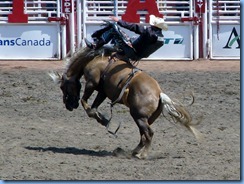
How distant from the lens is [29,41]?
15609 mm

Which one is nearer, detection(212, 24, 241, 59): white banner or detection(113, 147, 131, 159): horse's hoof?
detection(113, 147, 131, 159): horse's hoof

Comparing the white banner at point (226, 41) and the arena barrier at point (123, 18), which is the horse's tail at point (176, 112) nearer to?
the arena barrier at point (123, 18)

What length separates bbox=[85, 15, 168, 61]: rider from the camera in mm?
8414

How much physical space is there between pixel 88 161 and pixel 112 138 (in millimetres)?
1357

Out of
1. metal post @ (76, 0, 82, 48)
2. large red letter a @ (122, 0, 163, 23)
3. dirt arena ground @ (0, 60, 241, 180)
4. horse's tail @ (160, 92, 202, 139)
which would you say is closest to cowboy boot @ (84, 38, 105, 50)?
horse's tail @ (160, 92, 202, 139)

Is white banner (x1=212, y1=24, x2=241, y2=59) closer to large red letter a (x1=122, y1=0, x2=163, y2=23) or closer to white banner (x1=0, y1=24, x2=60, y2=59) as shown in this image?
large red letter a (x1=122, y1=0, x2=163, y2=23)

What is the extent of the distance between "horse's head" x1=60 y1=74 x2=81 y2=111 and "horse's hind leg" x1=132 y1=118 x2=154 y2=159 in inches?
A: 40.5

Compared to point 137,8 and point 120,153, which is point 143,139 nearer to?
point 120,153

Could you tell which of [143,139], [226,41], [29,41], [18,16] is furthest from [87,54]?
[226,41]

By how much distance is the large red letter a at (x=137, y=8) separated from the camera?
15773mm

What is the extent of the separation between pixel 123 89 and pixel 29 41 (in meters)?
7.51

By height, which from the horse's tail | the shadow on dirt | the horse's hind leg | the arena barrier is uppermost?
the arena barrier

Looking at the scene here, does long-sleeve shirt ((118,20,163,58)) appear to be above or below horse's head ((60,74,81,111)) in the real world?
above

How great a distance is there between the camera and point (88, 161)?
8.02 meters
